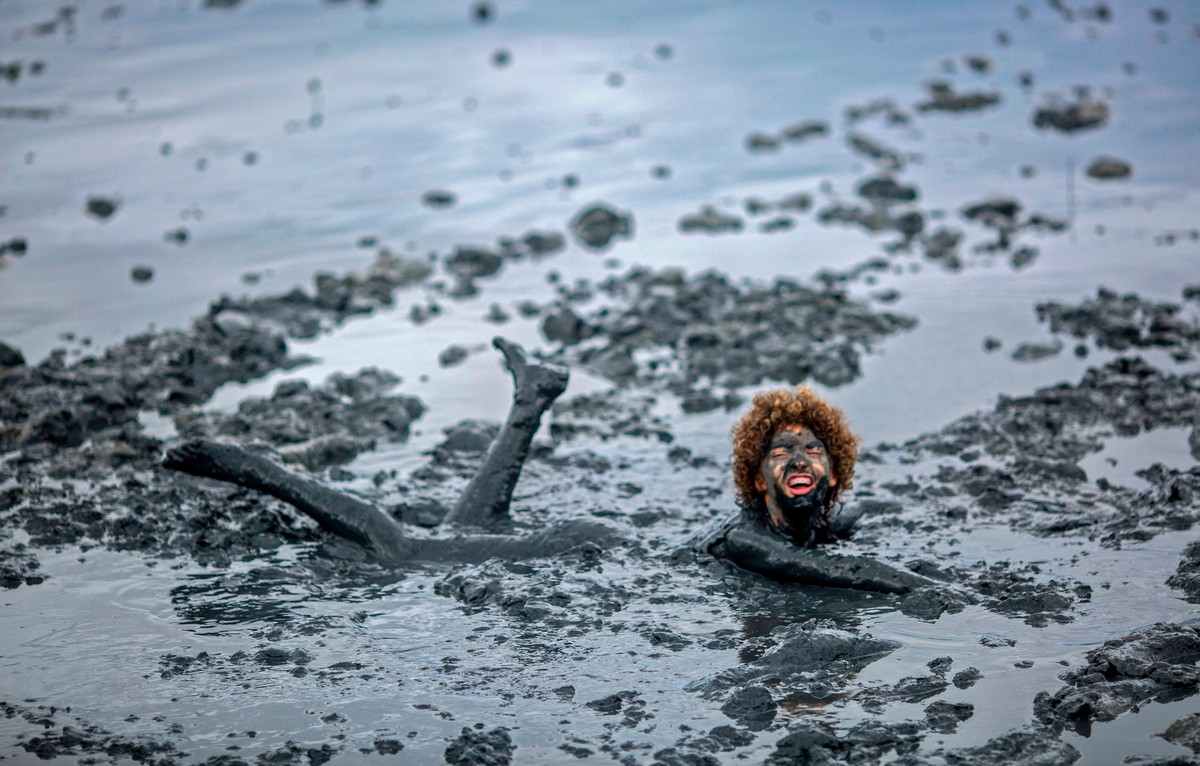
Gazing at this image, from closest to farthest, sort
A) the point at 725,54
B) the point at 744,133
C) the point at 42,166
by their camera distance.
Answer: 1. the point at 42,166
2. the point at 744,133
3. the point at 725,54

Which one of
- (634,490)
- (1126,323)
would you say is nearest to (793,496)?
(634,490)

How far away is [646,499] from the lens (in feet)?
33.3

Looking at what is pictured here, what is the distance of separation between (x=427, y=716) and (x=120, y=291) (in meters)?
10.3

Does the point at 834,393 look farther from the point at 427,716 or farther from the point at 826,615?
the point at 427,716

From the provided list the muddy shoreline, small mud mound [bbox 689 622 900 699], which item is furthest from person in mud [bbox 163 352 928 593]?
small mud mound [bbox 689 622 900 699]

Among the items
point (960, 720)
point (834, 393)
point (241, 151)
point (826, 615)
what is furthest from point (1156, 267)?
point (241, 151)

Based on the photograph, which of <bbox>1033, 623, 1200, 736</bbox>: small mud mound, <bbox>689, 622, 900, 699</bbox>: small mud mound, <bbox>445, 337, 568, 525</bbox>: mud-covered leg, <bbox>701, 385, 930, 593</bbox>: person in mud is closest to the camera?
<bbox>1033, 623, 1200, 736</bbox>: small mud mound

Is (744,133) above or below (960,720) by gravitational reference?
above

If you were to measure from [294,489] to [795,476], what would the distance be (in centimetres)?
331

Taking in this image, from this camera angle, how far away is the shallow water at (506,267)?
7.28 meters

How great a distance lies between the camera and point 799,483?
28.3 feet

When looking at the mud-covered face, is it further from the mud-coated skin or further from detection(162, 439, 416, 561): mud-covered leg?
detection(162, 439, 416, 561): mud-covered leg

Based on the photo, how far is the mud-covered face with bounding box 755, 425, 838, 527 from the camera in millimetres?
8625

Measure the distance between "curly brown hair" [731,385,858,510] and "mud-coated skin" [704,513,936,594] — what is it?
0.26 meters
